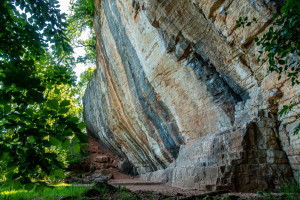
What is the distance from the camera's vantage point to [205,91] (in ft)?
20.5

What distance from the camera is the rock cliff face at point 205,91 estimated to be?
4664mm

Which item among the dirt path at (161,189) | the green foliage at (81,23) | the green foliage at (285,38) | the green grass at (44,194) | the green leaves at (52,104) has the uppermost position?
the green foliage at (81,23)

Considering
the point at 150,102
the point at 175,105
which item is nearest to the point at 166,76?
the point at 175,105

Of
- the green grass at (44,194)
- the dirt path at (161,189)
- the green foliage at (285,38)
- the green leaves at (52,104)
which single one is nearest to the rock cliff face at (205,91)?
the dirt path at (161,189)

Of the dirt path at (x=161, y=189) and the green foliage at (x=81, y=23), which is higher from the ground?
the green foliage at (x=81, y=23)

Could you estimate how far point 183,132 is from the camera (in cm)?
730

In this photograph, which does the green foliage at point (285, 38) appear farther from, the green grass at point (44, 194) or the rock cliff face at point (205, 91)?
the green grass at point (44, 194)

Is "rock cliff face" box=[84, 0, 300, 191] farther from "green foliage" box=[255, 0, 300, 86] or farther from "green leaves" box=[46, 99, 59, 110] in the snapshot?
"green leaves" box=[46, 99, 59, 110]

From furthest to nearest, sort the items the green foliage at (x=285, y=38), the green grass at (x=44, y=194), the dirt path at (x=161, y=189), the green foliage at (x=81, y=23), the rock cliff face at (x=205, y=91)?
the green foliage at (x=81, y=23) → the dirt path at (x=161, y=189) → the rock cliff face at (x=205, y=91) → the green grass at (x=44, y=194) → the green foliage at (x=285, y=38)

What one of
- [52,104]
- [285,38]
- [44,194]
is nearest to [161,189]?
[44,194]

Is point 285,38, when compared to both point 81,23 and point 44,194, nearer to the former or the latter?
point 44,194

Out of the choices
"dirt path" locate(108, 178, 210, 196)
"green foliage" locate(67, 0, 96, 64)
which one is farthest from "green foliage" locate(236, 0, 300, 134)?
"green foliage" locate(67, 0, 96, 64)

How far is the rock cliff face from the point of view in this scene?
4664mm

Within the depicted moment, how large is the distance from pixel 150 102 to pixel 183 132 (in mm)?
2044
